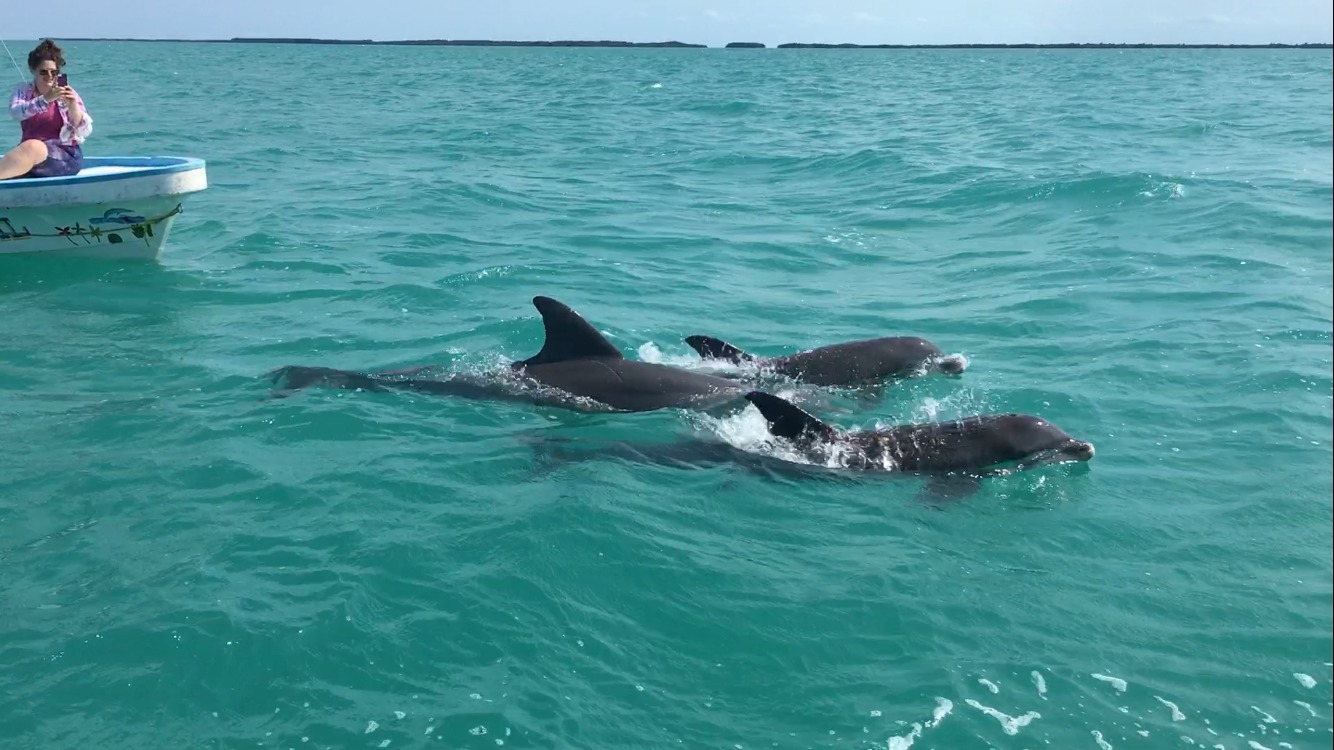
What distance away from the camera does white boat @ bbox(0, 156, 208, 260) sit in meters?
17.0

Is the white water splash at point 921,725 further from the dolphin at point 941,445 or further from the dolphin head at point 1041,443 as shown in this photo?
the dolphin head at point 1041,443

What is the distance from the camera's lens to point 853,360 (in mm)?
13430

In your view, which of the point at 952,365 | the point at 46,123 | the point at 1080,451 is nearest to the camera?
the point at 1080,451

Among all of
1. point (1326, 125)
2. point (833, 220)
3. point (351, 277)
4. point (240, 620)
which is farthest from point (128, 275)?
point (1326, 125)

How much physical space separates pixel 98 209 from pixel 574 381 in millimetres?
9613

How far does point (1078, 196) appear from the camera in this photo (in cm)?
2378

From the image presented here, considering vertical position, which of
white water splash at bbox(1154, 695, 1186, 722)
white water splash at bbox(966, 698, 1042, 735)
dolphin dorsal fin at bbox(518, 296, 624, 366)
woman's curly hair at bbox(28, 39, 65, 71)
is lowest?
white water splash at bbox(966, 698, 1042, 735)

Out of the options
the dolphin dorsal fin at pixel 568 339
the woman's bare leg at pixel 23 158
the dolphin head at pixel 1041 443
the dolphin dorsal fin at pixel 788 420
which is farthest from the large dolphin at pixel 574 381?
the woman's bare leg at pixel 23 158

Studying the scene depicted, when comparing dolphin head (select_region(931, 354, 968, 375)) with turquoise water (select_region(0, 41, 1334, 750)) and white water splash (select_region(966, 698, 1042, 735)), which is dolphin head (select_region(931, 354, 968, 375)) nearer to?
turquoise water (select_region(0, 41, 1334, 750))

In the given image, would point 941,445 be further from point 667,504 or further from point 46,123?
point 46,123

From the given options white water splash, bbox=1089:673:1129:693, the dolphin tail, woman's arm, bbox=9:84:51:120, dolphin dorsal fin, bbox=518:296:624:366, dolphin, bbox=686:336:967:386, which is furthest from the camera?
woman's arm, bbox=9:84:51:120

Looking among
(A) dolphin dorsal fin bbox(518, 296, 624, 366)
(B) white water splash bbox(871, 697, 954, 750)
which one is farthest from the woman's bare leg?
(B) white water splash bbox(871, 697, 954, 750)

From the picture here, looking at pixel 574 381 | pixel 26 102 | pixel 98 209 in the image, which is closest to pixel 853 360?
pixel 574 381

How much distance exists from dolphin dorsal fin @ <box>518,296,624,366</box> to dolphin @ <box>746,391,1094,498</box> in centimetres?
248
